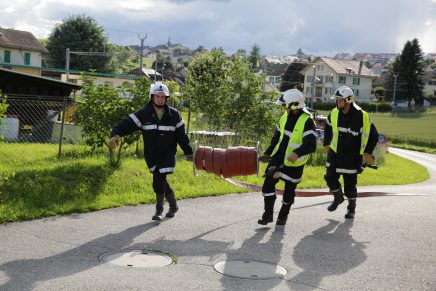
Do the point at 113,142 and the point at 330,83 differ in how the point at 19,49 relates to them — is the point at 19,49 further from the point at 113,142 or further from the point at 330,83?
the point at 113,142

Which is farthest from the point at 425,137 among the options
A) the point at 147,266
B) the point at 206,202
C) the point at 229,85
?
the point at 147,266

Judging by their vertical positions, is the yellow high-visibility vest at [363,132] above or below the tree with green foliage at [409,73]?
below

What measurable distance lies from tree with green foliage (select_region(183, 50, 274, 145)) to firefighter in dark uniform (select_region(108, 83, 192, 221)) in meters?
11.5

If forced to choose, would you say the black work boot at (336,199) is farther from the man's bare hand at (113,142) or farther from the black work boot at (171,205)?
the man's bare hand at (113,142)

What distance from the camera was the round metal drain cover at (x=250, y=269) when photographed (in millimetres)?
5449

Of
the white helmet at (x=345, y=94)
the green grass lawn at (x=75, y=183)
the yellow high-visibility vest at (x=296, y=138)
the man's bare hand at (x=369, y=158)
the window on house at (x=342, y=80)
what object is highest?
the window on house at (x=342, y=80)

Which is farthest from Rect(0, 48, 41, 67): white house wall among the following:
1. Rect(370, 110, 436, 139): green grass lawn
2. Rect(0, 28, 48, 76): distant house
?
Rect(370, 110, 436, 139): green grass lawn

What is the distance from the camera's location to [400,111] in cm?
8969

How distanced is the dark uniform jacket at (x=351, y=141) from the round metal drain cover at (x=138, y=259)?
3.52 meters

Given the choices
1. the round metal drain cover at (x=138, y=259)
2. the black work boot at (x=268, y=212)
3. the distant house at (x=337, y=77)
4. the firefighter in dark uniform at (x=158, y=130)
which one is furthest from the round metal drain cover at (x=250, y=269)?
the distant house at (x=337, y=77)

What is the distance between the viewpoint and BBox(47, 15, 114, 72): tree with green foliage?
76.6 metres

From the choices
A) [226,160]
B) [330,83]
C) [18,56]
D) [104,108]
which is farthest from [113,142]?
[330,83]

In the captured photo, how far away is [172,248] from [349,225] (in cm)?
298

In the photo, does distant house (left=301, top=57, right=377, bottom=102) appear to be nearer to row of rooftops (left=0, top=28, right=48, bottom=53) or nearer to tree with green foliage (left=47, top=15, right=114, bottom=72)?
tree with green foliage (left=47, top=15, right=114, bottom=72)
